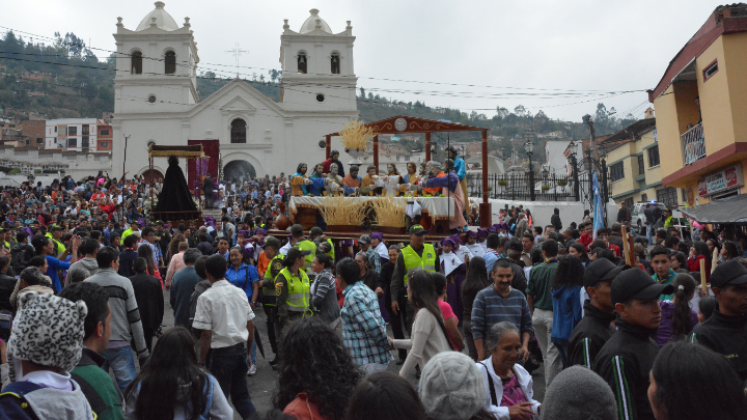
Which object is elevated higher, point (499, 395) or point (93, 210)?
point (93, 210)

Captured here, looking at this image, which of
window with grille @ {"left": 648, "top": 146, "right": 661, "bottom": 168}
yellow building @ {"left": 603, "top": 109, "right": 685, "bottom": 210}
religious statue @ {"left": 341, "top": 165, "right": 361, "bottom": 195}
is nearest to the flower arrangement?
religious statue @ {"left": 341, "top": 165, "right": 361, "bottom": 195}

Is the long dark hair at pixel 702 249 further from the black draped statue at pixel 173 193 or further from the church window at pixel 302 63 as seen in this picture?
the church window at pixel 302 63

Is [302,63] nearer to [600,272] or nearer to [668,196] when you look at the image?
[668,196]

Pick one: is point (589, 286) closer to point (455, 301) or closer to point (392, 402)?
point (392, 402)

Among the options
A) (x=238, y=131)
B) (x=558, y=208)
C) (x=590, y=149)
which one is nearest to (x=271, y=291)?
(x=558, y=208)

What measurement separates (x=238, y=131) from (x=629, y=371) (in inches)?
1859

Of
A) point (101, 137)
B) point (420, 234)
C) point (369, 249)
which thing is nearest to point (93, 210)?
point (369, 249)

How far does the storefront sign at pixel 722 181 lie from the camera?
17000mm

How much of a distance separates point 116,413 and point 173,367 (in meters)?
0.51

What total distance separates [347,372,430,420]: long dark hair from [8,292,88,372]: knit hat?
1.25 metres

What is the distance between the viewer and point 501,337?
4.23 m

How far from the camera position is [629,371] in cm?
343

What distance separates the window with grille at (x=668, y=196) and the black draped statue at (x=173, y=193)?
23400 millimetres

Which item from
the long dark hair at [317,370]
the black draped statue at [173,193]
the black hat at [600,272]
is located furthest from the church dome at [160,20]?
the long dark hair at [317,370]
